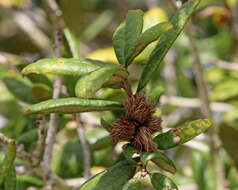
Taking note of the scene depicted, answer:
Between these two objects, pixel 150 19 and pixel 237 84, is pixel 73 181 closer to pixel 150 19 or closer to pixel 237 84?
pixel 150 19

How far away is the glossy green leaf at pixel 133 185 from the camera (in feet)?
2.37

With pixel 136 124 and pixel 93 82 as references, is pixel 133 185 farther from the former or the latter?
pixel 93 82

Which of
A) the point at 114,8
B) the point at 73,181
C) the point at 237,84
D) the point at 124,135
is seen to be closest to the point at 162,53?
the point at 124,135

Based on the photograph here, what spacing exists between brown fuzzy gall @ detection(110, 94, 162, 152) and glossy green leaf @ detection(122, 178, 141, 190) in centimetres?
6

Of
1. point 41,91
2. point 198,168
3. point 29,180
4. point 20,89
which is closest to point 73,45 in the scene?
point 41,91

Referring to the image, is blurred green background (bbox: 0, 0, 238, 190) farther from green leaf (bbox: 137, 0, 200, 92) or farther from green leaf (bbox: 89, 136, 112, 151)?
green leaf (bbox: 137, 0, 200, 92)

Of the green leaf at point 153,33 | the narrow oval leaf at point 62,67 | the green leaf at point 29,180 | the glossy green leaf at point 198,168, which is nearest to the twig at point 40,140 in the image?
the green leaf at point 29,180

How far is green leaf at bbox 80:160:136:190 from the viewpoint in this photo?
720 millimetres

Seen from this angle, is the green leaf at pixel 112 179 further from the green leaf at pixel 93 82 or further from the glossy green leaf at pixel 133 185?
the green leaf at pixel 93 82

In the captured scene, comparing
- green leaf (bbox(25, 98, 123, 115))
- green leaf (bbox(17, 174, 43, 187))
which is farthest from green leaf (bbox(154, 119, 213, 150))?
green leaf (bbox(17, 174, 43, 187))

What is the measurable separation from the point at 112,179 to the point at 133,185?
40 mm

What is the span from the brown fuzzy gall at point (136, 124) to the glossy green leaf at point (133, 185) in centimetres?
6

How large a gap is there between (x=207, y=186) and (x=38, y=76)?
2.16ft

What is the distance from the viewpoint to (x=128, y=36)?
764mm
